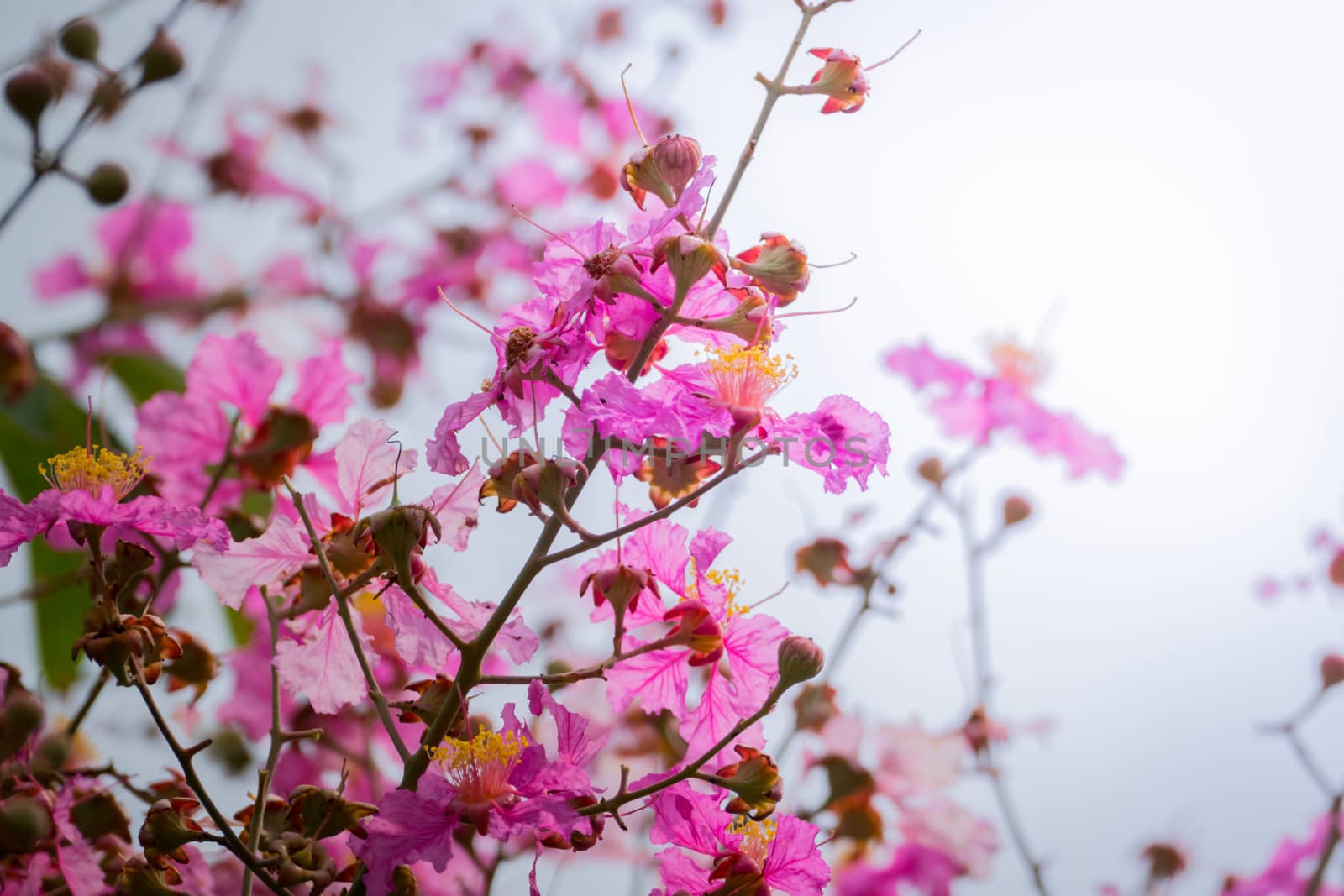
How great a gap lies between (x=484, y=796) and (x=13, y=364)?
61 cm

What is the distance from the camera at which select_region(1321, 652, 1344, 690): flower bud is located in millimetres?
1072

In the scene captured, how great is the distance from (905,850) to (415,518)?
2.74 ft

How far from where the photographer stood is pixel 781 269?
1.76 feet

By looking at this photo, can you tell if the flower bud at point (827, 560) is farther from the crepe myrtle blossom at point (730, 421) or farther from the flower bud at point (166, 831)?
the flower bud at point (166, 831)

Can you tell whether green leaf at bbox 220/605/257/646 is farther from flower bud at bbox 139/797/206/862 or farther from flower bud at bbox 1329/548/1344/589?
flower bud at bbox 1329/548/1344/589

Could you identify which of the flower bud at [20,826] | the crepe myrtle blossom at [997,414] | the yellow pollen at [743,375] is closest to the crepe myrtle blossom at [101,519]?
the flower bud at [20,826]

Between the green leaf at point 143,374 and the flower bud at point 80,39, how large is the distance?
0.34 meters

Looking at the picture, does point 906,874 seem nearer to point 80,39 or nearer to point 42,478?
point 42,478

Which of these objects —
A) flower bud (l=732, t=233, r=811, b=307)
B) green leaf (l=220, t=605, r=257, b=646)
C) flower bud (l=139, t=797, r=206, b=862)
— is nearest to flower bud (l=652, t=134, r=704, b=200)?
flower bud (l=732, t=233, r=811, b=307)

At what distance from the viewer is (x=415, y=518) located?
1.62ft

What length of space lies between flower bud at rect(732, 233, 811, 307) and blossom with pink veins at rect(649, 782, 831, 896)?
0.83 ft

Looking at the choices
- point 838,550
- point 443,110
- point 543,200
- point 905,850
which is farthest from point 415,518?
point 443,110

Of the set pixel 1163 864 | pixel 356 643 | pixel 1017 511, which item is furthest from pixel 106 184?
pixel 1163 864

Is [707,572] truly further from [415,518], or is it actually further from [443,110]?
[443,110]
